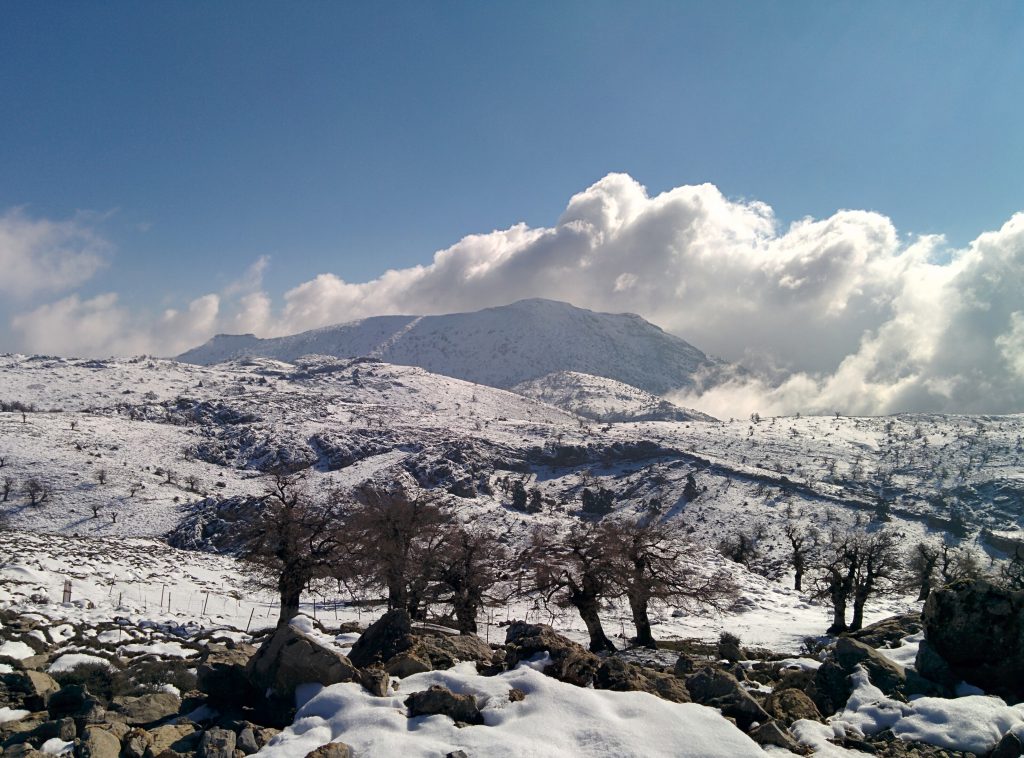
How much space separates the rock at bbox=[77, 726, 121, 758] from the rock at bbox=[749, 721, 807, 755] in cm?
1114

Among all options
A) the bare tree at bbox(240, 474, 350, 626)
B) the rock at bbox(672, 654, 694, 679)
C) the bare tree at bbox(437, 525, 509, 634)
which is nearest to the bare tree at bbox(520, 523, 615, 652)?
the bare tree at bbox(437, 525, 509, 634)

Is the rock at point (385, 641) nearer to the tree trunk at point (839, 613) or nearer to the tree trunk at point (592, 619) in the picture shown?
the tree trunk at point (592, 619)

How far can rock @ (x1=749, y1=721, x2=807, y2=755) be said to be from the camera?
979 cm

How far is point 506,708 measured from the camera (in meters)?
10.1

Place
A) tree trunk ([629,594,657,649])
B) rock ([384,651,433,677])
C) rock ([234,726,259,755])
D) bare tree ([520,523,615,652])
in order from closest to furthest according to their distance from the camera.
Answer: rock ([234,726,259,755]) < rock ([384,651,433,677]) < bare tree ([520,523,615,652]) < tree trunk ([629,594,657,649])

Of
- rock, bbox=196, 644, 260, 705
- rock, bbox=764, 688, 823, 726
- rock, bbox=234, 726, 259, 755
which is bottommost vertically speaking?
rock, bbox=196, 644, 260, 705

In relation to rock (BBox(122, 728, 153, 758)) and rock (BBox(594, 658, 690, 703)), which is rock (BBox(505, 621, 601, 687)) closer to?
rock (BBox(594, 658, 690, 703))

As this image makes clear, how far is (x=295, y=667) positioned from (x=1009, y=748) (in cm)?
1373

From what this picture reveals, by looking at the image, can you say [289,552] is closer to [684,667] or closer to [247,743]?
[247,743]

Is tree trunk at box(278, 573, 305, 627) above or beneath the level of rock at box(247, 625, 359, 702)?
beneath

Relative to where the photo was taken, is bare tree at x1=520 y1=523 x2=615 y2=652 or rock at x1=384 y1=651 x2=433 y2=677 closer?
rock at x1=384 y1=651 x2=433 y2=677

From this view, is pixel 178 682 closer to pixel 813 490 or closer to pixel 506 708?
pixel 506 708

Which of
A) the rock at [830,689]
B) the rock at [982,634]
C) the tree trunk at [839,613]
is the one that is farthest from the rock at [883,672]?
the tree trunk at [839,613]

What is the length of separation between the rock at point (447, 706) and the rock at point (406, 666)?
7.50 ft
